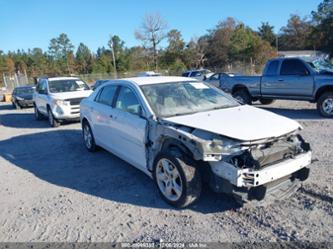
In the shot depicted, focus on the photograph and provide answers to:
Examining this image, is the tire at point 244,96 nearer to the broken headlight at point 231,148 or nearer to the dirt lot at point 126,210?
the dirt lot at point 126,210

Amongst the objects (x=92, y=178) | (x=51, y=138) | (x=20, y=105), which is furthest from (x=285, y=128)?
(x=20, y=105)

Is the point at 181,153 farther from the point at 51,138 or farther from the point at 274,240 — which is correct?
the point at 51,138

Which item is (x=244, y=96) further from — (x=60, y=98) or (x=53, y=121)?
(x=53, y=121)

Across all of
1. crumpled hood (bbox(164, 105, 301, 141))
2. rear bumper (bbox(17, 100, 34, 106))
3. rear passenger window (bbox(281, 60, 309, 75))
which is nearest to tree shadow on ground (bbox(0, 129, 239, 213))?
crumpled hood (bbox(164, 105, 301, 141))

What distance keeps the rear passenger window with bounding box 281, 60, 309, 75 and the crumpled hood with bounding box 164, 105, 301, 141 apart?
6.20m

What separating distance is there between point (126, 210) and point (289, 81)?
7.90 metres

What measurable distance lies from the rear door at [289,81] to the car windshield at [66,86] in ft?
22.1

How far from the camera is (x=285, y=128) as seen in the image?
3826 millimetres

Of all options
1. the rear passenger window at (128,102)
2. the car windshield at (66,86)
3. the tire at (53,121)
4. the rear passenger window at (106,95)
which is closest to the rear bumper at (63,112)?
the tire at (53,121)

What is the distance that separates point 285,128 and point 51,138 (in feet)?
23.0

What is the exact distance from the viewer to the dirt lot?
3.43 meters

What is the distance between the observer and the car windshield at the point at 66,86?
458 inches

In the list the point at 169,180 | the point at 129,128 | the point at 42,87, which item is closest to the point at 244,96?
the point at 129,128

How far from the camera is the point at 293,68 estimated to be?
1010 cm
